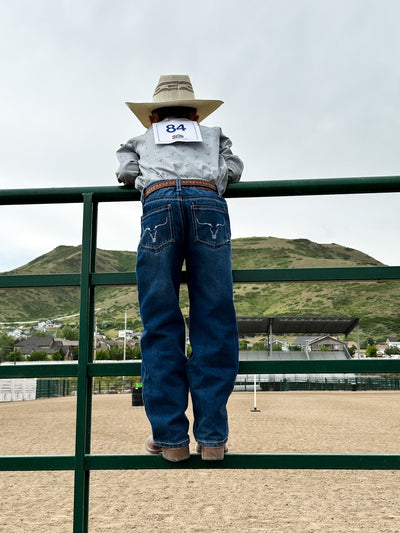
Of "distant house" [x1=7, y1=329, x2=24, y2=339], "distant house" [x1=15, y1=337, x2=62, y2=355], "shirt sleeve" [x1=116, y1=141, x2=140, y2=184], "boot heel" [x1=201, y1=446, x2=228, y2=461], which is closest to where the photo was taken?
"boot heel" [x1=201, y1=446, x2=228, y2=461]

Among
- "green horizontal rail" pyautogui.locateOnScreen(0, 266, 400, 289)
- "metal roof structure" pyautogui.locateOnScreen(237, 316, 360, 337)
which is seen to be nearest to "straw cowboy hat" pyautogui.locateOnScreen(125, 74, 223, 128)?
"green horizontal rail" pyautogui.locateOnScreen(0, 266, 400, 289)

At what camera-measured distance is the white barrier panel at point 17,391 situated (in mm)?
39062

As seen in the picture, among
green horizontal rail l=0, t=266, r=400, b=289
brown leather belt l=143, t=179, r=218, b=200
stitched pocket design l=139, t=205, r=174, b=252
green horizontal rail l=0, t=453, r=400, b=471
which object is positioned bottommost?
green horizontal rail l=0, t=453, r=400, b=471

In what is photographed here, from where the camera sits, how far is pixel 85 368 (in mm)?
1661

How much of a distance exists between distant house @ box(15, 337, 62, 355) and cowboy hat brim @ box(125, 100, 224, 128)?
Result: 4185 inches

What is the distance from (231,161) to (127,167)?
36 cm

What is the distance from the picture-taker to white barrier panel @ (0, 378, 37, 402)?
39.1 meters

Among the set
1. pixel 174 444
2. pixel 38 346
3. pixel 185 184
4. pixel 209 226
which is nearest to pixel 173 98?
pixel 185 184

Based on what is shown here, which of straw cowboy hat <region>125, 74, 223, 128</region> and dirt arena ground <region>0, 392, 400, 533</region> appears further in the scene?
dirt arena ground <region>0, 392, 400, 533</region>

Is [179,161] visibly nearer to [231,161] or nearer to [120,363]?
[231,161]

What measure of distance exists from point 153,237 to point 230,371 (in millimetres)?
465

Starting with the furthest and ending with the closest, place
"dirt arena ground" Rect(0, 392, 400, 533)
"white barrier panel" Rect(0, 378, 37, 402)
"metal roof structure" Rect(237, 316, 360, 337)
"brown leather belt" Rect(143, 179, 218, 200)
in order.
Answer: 1. "metal roof structure" Rect(237, 316, 360, 337)
2. "white barrier panel" Rect(0, 378, 37, 402)
3. "dirt arena ground" Rect(0, 392, 400, 533)
4. "brown leather belt" Rect(143, 179, 218, 200)

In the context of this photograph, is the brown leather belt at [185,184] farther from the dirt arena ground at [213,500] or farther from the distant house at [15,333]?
the distant house at [15,333]

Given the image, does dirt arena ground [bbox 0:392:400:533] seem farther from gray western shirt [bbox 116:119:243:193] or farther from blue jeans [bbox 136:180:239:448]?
gray western shirt [bbox 116:119:243:193]
